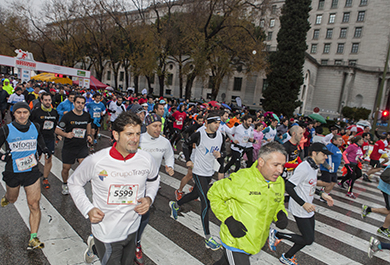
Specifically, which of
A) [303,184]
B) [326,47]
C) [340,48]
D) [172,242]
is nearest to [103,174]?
[172,242]

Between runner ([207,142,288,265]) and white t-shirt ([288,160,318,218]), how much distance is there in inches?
48.9

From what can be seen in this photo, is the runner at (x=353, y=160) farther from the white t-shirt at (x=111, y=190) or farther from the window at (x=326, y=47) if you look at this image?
the window at (x=326, y=47)

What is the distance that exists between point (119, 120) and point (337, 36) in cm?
6360

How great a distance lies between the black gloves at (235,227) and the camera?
2303 millimetres

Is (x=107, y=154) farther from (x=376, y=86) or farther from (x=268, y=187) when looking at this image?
(x=376, y=86)

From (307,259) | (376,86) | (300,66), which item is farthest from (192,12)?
(376,86)

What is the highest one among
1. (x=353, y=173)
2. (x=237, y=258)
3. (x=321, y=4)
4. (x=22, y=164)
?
(x=321, y=4)

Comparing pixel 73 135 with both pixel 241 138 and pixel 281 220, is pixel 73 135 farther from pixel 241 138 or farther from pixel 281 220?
pixel 241 138

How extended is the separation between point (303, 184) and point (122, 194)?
2767 millimetres

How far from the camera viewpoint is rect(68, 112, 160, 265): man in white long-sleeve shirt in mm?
2305

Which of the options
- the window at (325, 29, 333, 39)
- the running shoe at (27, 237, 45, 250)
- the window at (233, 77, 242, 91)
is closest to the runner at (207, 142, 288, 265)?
the running shoe at (27, 237, 45, 250)

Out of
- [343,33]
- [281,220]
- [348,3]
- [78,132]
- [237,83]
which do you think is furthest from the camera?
[343,33]

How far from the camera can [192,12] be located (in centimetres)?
2505

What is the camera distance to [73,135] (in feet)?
17.2
